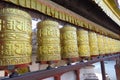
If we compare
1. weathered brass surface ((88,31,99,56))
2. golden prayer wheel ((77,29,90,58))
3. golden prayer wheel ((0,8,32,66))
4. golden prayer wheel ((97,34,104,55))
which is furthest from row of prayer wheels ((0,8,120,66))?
golden prayer wheel ((97,34,104,55))

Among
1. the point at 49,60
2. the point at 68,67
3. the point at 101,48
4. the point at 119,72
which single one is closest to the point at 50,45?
the point at 49,60

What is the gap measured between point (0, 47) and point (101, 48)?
105cm

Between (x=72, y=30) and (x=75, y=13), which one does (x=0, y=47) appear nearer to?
(x=72, y=30)

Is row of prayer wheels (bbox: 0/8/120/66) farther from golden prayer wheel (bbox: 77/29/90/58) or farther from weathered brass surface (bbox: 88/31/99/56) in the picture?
weathered brass surface (bbox: 88/31/99/56)

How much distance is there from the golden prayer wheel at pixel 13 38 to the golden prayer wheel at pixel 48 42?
0.39 ft

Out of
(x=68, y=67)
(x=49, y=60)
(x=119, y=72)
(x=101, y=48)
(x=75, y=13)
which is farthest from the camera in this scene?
(x=119, y=72)

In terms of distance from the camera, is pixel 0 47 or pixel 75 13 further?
pixel 75 13

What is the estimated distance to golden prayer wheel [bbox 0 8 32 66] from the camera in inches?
21.4

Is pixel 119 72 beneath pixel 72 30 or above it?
beneath

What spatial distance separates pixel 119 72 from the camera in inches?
116

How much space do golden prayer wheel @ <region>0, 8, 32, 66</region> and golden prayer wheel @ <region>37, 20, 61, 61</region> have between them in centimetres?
12

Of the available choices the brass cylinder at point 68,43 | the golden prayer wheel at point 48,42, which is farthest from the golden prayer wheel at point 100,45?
the golden prayer wheel at point 48,42

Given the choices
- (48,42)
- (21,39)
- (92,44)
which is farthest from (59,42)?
(92,44)

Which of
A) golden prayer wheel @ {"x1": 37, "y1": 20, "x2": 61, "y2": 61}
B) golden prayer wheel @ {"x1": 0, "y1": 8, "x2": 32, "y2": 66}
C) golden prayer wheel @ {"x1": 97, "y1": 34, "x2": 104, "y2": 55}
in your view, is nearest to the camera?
golden prayer wheel @ {"x1": 0, "y1": 8, "x2": 32, "y2": 66}
